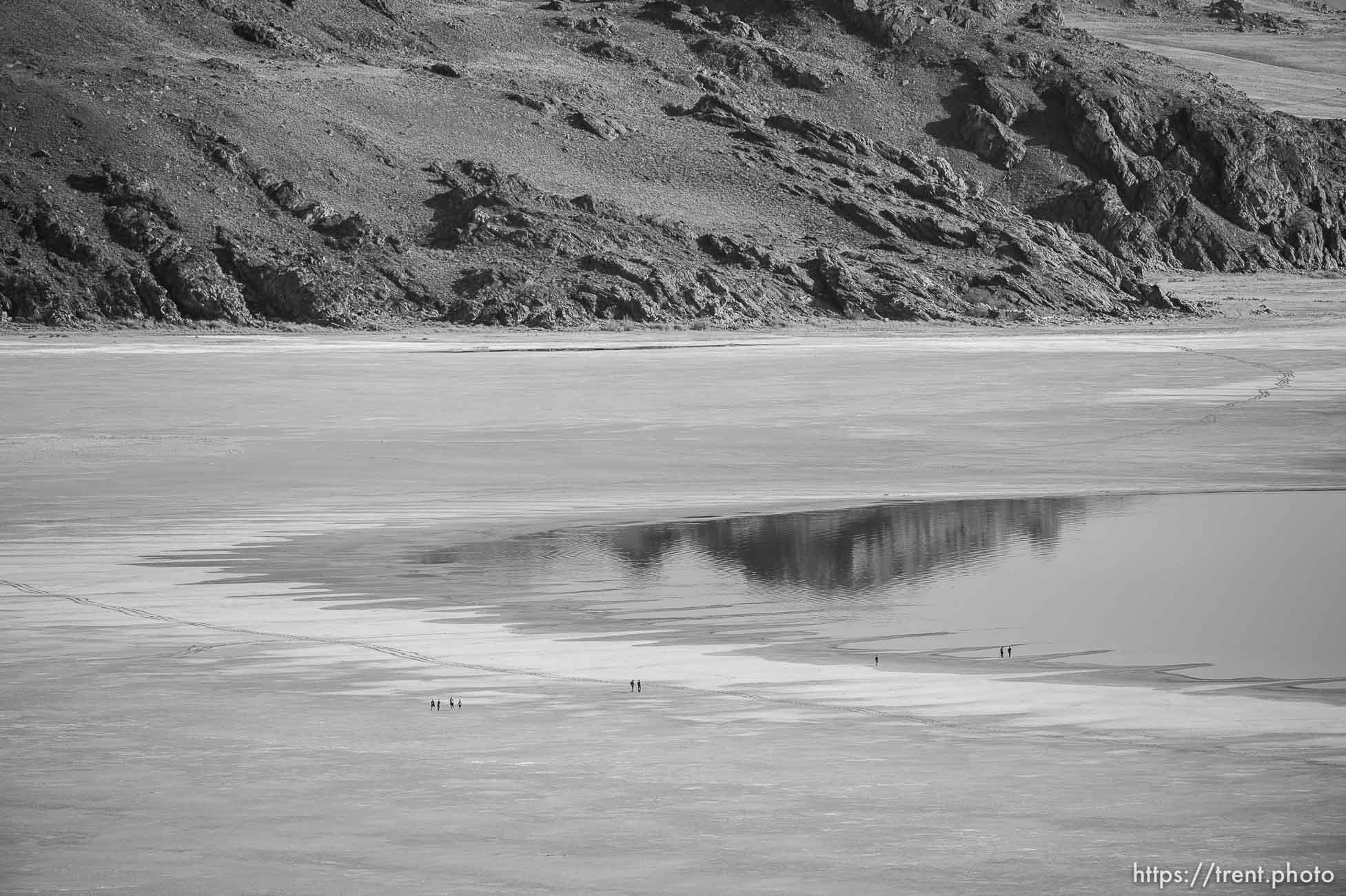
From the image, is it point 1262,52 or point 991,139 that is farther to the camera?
point 1262,52

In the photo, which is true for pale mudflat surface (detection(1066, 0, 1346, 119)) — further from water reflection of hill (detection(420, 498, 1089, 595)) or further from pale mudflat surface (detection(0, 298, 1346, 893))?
pale mudflat surface (detection(0, 298, 1346, 893))

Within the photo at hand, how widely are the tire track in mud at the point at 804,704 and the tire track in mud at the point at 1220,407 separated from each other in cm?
1549

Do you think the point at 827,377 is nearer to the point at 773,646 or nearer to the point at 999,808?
the point at 773,646

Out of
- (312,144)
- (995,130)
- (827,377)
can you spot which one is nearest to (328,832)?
(827,377)

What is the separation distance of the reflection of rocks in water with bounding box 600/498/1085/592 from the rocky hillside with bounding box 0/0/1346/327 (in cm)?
4300

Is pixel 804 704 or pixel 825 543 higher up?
pixel 804 704

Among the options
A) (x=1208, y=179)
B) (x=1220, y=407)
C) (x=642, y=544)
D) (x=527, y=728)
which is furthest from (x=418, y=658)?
(x=1208, y=179)

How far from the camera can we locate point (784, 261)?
6919cm

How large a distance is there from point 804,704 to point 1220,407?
23039 mm

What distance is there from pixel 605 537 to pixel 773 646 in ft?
17.7

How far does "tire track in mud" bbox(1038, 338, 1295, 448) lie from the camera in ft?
84.5

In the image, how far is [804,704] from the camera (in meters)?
9.45

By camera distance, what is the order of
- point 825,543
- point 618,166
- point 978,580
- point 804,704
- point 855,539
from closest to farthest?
point 804,704
point 978,580
point 825,543
point 855,539
point 618,166

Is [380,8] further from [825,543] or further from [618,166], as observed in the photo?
[825,543]
